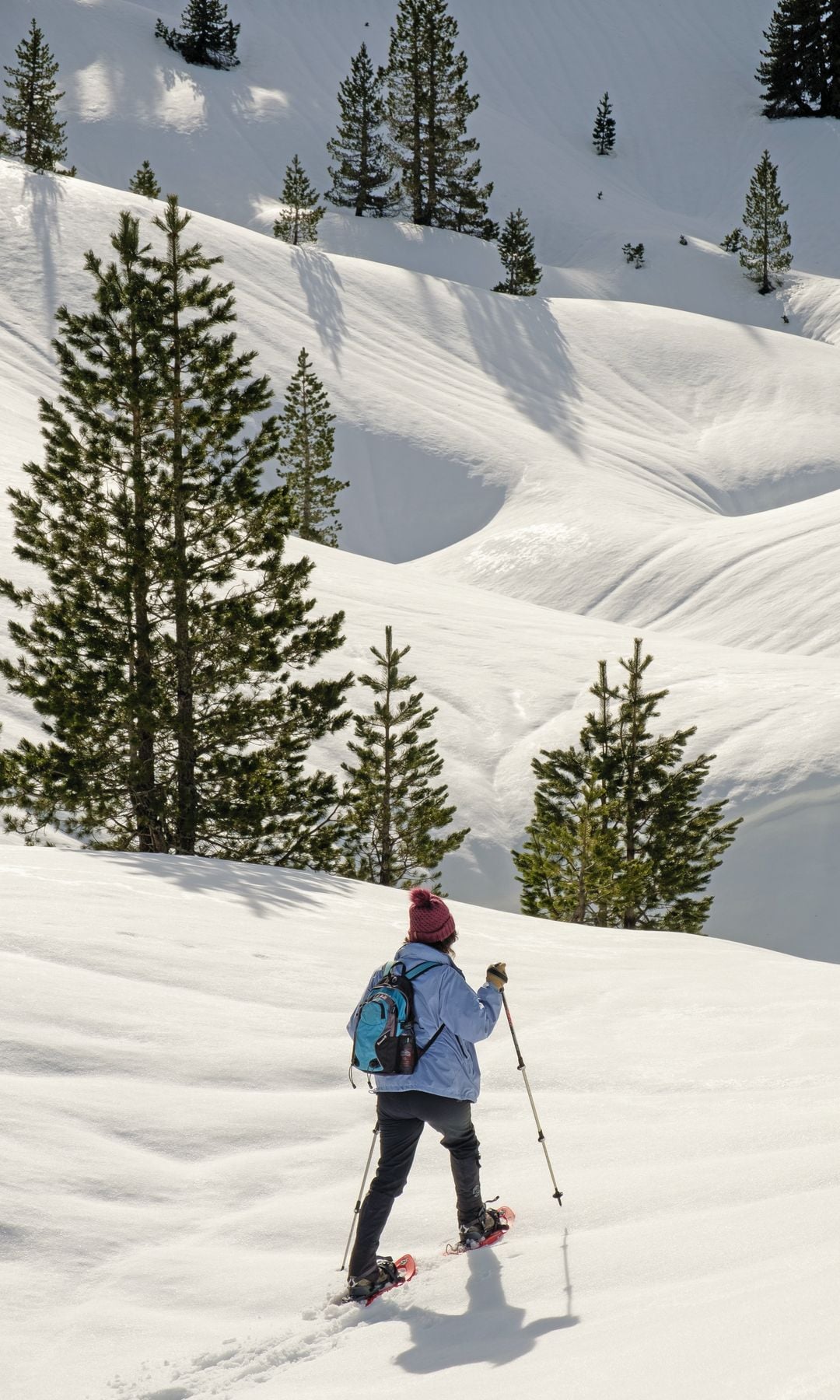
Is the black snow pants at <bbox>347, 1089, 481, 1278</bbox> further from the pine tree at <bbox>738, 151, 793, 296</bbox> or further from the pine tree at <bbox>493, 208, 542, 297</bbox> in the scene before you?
the pine tree at <bbox>738, 151, 793, 296</bbox>

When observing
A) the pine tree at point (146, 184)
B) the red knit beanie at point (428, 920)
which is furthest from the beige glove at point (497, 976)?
the pine tree at point (146, 184)

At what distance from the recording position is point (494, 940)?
11.9 m

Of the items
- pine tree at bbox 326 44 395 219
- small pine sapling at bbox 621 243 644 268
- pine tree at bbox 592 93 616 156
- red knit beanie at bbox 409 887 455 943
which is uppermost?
pine tree at bbox 592 93 616 156

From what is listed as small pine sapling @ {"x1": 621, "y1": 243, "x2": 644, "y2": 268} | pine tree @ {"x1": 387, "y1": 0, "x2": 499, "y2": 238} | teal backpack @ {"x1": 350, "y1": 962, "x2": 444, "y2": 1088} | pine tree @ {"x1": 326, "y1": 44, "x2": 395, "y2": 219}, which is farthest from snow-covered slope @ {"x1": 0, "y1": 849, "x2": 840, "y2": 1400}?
pine tree @ {"x1": 326, "y1": 44, "x2": 395, "y2": 219}

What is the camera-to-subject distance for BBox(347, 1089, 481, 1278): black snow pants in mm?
5285

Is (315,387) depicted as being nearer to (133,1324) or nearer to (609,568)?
(609,568)

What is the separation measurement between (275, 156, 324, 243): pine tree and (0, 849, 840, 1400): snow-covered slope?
68883 millimetres

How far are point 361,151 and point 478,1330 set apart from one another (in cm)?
8659

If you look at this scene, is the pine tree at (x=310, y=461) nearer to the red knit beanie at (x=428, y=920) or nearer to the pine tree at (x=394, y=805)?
the pine tree at (x=394, y=805)

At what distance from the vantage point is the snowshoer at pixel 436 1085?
17.4 ft

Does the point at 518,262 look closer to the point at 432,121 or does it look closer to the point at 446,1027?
the point at 432,121

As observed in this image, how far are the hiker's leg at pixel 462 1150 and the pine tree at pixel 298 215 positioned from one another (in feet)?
235

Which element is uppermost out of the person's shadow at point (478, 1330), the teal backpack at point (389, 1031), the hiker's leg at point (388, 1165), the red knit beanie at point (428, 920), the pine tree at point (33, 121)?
the pine tree at point (33, 121)

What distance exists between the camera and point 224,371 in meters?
16.3
